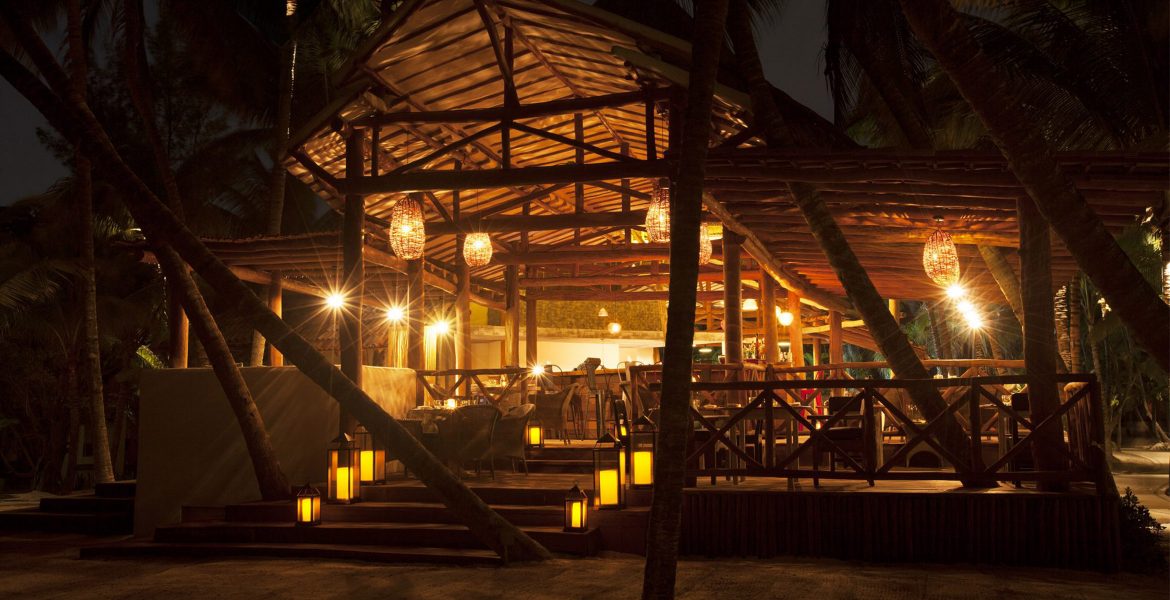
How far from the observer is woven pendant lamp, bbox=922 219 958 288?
10203mm

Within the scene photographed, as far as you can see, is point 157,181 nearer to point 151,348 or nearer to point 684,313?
point 151,348

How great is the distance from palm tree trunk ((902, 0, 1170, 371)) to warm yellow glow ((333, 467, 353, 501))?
6.65 metres

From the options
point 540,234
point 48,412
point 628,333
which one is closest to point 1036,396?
point 540,234

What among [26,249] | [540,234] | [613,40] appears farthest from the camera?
[26,249]

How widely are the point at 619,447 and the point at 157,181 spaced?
18.8 metres

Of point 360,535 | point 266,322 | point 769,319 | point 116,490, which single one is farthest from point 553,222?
point 116,490

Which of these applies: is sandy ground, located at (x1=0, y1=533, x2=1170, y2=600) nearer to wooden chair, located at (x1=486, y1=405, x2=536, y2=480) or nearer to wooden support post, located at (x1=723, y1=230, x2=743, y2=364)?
wooden chair, located at (x1=486, y1=405, x2=536, y2=480)

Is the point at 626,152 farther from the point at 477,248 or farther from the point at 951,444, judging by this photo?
the point at 951,444

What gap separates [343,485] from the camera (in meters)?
9.25

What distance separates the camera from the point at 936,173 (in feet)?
26.8

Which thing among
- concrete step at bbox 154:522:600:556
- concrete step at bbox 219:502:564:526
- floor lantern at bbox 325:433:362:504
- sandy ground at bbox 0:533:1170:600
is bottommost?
sandy ground at bbox 0:533:1170:600

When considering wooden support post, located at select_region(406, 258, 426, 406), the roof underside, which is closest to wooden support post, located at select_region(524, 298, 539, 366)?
the roof underside

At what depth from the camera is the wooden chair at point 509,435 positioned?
9914 mm

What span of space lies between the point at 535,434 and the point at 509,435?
2.08 meters
